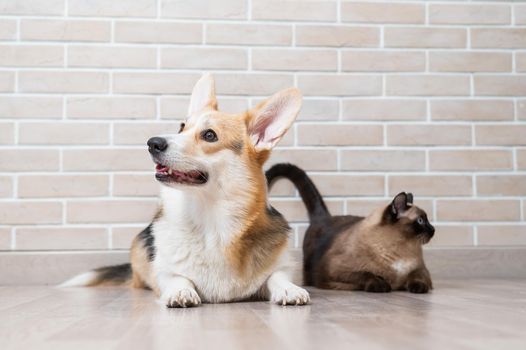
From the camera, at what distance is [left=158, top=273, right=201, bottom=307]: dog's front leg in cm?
174

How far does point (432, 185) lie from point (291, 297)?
1385 millimetres

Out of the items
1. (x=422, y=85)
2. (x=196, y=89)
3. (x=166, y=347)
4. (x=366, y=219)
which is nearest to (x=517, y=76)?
(x=422, y=85)

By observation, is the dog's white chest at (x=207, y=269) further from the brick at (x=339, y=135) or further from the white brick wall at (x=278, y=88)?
the brick at (x=339, y=135)

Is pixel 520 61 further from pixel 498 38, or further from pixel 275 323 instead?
pixel 275 323

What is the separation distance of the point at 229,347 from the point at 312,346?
16 centimetres

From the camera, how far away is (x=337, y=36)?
113 inches

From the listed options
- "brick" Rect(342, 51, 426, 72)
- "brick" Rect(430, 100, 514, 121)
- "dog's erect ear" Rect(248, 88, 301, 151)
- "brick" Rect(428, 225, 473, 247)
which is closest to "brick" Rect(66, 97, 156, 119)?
"dog's erect ear" Rect(248, 88, 301, 151)

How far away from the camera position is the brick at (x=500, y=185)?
2.90 meters

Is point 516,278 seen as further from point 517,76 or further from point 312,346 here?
point 312,346

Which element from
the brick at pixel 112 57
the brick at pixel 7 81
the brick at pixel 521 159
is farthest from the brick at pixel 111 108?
the brick at pixel 521 159

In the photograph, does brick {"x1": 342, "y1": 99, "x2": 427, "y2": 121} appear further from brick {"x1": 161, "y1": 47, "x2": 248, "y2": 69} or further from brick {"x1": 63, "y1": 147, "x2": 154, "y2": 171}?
brick {"x1": 63, "y1": 147, "x2": 154, "y2": 171}

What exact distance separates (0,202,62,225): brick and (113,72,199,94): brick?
65 cm

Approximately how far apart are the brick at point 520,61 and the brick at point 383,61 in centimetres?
49

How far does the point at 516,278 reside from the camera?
111 inches
